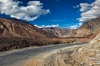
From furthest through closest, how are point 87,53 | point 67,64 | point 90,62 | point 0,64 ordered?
point 0,64 < point 87,53 < point 67,64 < point 90,62

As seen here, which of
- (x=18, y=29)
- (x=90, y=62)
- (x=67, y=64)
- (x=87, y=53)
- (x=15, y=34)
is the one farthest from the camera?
(x=18, y=29)

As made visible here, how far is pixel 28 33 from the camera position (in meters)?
147

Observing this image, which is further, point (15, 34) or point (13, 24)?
point (13, 24)

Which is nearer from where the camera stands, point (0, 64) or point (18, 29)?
point (0, 64)

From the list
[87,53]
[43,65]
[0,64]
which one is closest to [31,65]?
[43,65]

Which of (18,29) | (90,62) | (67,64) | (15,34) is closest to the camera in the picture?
(90,62)

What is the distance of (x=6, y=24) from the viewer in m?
150

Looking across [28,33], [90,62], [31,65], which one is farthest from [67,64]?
[28,33]

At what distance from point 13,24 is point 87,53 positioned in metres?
134

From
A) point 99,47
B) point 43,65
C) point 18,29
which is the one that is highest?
point 18,29

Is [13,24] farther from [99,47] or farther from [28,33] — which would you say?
[99,47]

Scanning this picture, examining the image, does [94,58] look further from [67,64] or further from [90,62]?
[67,64]

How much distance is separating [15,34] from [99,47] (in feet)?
387

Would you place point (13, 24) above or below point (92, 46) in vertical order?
above
